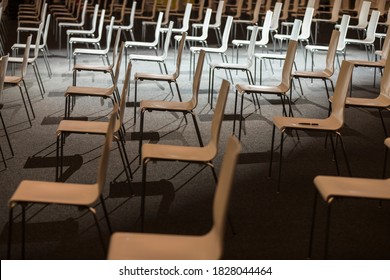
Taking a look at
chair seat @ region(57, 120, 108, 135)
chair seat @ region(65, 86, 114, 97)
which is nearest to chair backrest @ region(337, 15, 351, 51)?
chair seat @ region(65, 86, 114, 97)

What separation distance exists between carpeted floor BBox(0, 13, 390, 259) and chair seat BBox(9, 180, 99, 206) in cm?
46

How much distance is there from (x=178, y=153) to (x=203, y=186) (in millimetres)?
803

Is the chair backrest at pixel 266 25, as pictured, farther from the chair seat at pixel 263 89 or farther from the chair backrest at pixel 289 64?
the chair seat at pixel 263 89

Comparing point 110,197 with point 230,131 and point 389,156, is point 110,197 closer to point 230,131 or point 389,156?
point 230,131

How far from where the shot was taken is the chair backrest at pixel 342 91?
4797mm

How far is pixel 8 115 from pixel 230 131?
2533mm

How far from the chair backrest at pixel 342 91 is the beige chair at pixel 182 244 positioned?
2.29m

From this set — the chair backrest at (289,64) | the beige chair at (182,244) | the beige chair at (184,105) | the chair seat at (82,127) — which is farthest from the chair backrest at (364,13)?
the beige chair at (182,244)

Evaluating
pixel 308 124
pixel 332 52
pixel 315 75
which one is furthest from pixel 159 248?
pixel 332 52

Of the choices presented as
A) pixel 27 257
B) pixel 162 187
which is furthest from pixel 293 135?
pixel 27 257

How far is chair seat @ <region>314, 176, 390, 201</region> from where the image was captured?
3.29 meters

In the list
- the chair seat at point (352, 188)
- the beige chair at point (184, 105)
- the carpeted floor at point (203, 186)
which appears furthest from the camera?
the beige chair at point (184, 105)

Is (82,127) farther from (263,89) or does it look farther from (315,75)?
(315,75)

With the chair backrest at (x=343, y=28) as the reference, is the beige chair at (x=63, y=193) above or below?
below
